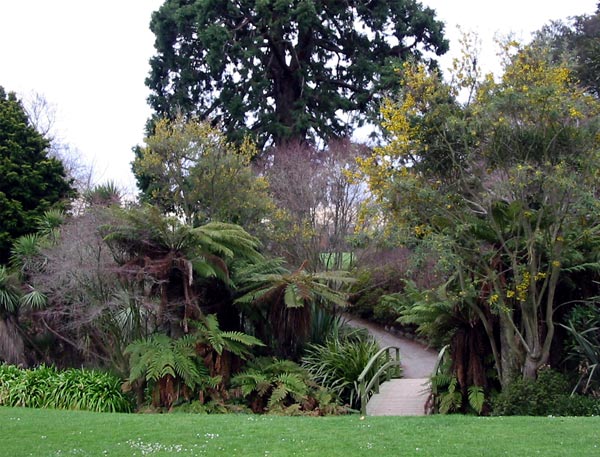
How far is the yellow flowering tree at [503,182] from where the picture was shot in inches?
423

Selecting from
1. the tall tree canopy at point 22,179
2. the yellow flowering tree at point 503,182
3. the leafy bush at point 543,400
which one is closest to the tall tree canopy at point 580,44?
the yellow flowering tree at point 503,182

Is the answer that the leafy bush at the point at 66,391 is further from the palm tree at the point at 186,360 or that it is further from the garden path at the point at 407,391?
the garden path at the point at 407,391

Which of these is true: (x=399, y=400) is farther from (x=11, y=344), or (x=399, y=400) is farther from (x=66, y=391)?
(x=11, y=344)

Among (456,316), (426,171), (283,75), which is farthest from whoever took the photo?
(283,75)

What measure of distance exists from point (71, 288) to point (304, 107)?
1479 cm

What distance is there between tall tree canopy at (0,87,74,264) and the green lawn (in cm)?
888

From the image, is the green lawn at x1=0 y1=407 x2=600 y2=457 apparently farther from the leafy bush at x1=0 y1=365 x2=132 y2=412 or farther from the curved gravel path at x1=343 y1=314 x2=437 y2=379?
the curved gravel path at x1=343 y1=314 x2=437 y2=379

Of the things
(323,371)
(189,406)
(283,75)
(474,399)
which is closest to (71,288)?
(189,406)

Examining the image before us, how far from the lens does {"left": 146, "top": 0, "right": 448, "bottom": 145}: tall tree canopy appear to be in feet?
89.5

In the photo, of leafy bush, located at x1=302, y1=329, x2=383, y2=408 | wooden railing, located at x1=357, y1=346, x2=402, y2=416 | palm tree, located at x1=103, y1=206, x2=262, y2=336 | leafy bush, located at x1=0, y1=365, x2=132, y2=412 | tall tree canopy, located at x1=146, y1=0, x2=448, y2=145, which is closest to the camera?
wooden railing, located at x1=357, y1=346, x2=402, y2=416

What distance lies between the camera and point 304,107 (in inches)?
1087

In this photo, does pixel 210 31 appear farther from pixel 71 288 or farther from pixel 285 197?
pixel 71 288

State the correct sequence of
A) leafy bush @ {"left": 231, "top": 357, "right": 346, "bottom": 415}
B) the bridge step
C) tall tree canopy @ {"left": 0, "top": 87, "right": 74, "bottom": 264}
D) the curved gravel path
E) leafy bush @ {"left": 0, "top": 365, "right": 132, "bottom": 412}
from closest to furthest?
the bridge step < leafy bush @ {"left": 231, "top": 357, "right": 346, "bottom": 415} < leafy bush @ {"left": 0, "top": 365, "right": 132, "bottom": 412} < the curved gravel path < tall tree canopy @ {"left": 0, "top": 87, "right": 74, "bottom": 264}

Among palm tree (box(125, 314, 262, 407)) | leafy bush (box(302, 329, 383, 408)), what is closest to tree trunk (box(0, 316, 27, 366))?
palm tree (box(125, 314, 262, 407))
